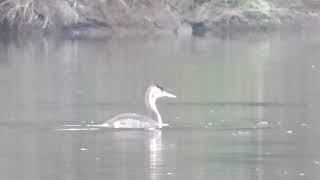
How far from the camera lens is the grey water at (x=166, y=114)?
51.9ft

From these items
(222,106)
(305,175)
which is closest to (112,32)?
(222,106)

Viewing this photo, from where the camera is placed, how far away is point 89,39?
47.9 m

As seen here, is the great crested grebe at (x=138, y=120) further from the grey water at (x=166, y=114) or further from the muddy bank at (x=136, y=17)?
the muddy bank at (x=136, y=17)

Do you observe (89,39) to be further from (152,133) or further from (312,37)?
(152,133)

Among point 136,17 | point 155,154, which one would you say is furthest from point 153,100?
point 136,17

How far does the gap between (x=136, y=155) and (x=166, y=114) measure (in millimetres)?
5404

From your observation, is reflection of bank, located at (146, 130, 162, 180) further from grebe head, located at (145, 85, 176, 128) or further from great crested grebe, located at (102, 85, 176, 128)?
grebe head, located at (145, 85, 176, 128)

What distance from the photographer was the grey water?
51.9 feet

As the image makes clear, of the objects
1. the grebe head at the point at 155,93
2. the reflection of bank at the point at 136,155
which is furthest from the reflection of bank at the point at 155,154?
the grebe head at the point at 155,93

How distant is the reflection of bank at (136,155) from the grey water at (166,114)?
1 cm

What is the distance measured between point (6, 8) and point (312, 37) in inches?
419

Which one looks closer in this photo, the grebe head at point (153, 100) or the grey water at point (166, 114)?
the grey water at point (166, 114)

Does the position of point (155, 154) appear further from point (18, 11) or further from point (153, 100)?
point (18, 11)

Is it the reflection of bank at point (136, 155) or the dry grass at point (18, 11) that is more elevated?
the dry grass at point (18, 11)
